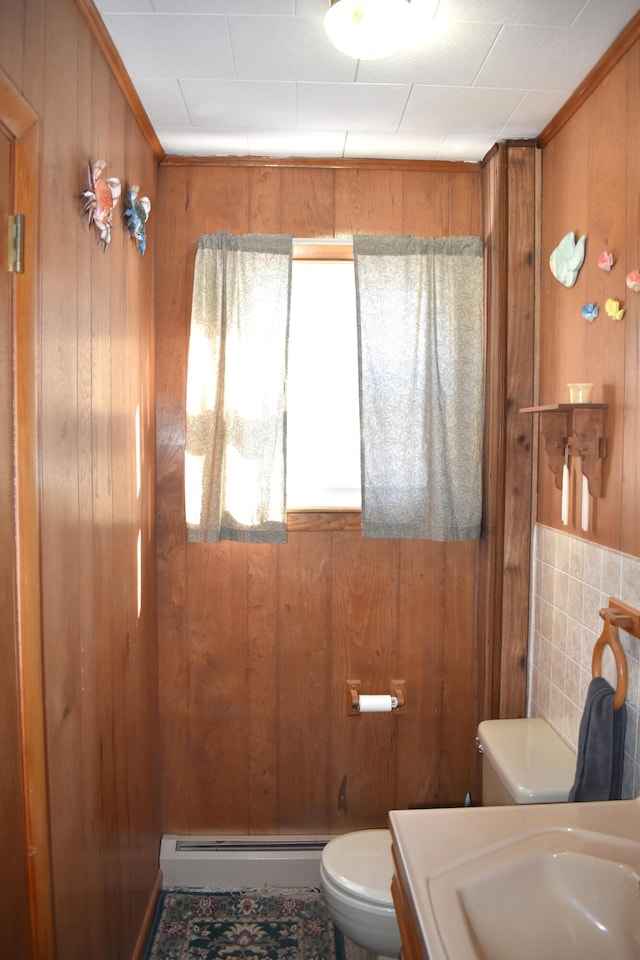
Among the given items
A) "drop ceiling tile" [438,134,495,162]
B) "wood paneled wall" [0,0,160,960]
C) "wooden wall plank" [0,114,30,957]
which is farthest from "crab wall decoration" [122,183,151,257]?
"drop ceiling tile" [438,134,495,162]

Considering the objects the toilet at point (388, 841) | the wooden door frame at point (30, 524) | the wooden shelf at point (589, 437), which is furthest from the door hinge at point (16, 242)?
the toilet at point (388, 841)

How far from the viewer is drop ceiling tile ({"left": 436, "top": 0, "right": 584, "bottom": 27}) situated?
4.96 feet

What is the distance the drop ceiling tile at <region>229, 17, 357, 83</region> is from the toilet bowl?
2.16m

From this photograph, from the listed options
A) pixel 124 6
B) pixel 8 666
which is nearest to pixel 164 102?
pixel 124 6

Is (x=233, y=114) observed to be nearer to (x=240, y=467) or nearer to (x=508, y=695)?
(x=240, y=467)

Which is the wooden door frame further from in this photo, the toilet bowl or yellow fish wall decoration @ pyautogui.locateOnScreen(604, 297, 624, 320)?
yellow fish wall decoration @ pyautogui.locateOnScreen(604, 297, 624, 320)

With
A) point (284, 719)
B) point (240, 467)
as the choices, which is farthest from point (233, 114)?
point (284, 719)

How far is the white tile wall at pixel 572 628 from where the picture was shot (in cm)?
160

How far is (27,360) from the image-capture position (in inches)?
48.0

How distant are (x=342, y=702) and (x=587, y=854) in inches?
52.1

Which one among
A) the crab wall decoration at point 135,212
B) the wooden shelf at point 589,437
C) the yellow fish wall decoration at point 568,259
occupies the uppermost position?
the crab wall decoration at point 135,212

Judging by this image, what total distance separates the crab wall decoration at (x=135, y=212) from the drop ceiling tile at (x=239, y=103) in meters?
0.30

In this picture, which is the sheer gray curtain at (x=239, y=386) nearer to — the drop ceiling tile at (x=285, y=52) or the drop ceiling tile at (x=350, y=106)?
the drop ceiling tile at (x=350, y=106)

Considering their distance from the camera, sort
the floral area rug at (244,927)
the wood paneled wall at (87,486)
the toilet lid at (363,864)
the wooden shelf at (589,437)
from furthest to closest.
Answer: the floral area rug at (244,927) → the toilet lid at (363,864) → the wooden shelf at (589,437) → the wood paneled wall at (87,486)
